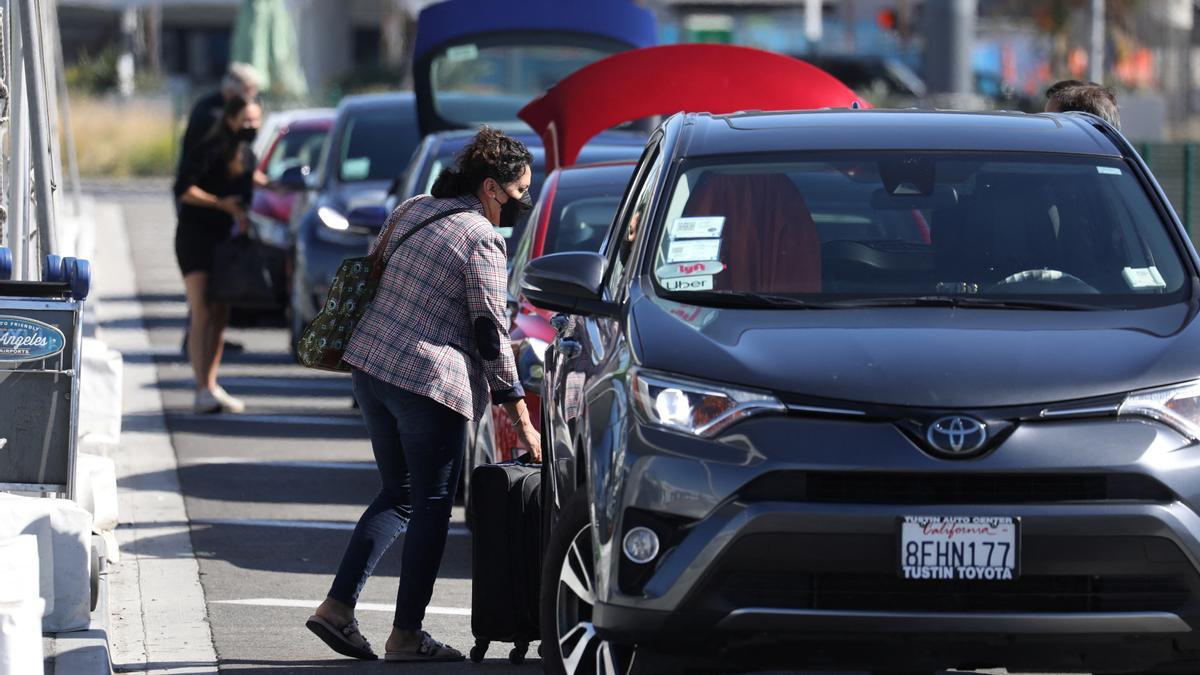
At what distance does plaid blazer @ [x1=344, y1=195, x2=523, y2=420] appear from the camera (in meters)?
6.76

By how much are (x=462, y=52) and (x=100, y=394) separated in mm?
5019

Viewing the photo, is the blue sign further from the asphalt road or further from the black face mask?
the black face mask

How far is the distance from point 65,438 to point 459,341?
4.65 feet

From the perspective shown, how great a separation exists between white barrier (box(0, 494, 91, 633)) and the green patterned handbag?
0.90m

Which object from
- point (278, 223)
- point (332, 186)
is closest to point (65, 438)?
point (332, 186)

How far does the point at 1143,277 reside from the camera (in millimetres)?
6012

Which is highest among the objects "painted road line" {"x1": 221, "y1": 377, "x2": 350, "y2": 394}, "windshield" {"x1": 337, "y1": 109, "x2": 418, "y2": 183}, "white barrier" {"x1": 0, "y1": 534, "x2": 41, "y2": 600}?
"white barrier" {"x1": 0, "y1": 534, "x2": 41, "y2": 600}

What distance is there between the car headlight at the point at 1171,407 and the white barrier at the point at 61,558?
11.2ft

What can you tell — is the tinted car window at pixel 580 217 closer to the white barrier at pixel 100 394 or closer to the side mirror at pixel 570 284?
the white barrier at pixel 100 394

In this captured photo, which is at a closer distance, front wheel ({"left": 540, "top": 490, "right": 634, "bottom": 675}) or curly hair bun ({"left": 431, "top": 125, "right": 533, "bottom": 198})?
front wheel ({"left": 540, "top": 490, "right": 634, "bottom": 675})

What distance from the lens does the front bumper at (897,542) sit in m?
5.07

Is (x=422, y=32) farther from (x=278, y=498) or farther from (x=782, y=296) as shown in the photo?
(x=782, y=296)

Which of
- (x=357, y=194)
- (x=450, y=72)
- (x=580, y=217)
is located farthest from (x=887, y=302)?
(x=357, y=194)

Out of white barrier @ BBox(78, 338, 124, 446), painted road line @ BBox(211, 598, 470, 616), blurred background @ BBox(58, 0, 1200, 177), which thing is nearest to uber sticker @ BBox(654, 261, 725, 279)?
painted road line @ BBox(211, 598, 470, 616)
